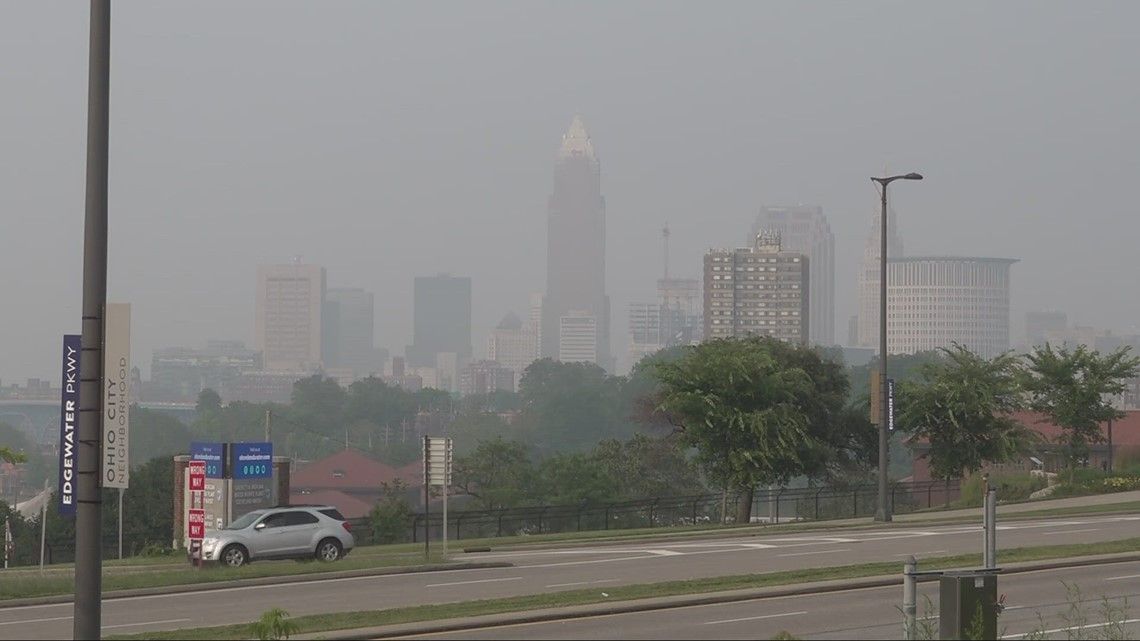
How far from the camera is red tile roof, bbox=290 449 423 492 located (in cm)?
15438

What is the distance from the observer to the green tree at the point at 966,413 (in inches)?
2393

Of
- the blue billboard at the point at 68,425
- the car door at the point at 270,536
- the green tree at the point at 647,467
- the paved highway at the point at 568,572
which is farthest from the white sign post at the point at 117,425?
the green tree at the point at 647,467

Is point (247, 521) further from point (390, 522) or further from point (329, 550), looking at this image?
point (390, 522)

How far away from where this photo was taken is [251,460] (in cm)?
4569

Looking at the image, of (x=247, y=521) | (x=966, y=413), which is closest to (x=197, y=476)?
(x=247, y=521)

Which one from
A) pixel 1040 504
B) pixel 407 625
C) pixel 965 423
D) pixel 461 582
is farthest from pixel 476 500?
pixel 407 625

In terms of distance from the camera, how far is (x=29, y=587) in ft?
97.8

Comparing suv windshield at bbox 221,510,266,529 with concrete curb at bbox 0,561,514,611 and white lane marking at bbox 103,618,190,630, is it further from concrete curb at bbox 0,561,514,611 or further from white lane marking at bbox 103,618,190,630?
white lane marking at bbox 103,618,190,630

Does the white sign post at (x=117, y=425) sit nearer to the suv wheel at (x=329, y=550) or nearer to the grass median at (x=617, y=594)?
the suv wheel at (x=329, y=550)

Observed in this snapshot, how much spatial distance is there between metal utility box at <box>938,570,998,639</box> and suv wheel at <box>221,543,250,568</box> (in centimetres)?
2230

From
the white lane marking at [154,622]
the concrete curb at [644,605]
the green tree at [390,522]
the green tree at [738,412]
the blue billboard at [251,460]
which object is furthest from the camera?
the green tree at [390,522]

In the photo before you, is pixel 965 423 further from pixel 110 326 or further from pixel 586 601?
pixel 110 326

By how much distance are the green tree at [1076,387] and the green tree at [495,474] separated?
41.1m

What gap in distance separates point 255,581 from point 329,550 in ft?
22.5
